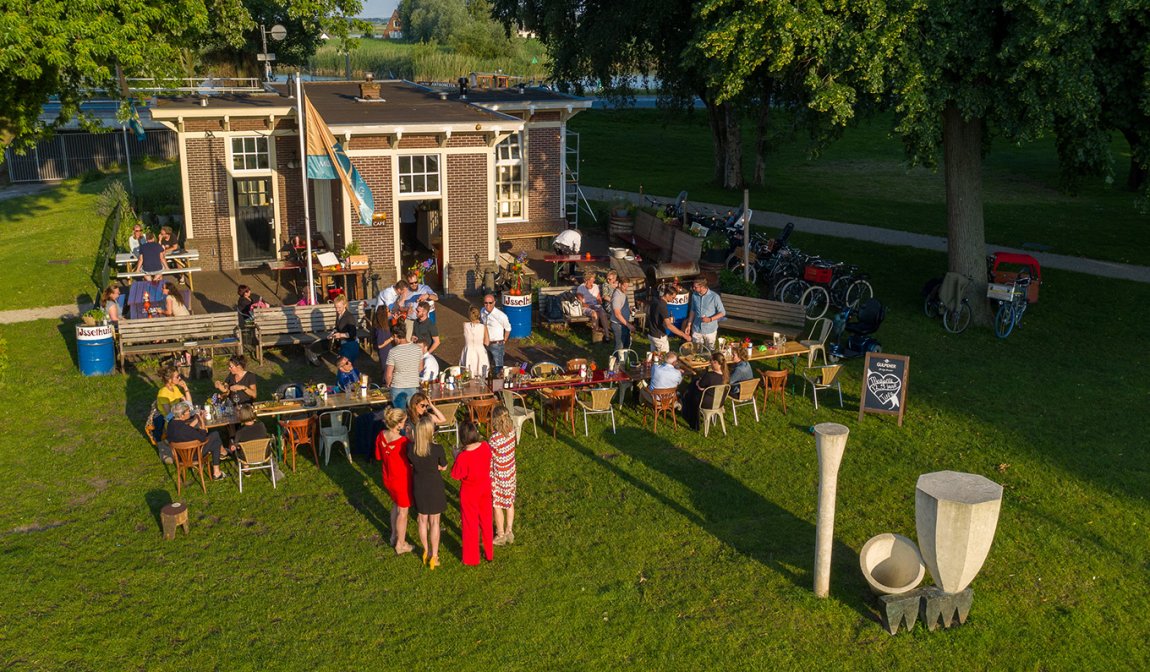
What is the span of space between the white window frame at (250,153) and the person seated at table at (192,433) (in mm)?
11247

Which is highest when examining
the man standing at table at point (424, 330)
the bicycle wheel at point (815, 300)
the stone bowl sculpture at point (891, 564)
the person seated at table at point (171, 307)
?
the man standing at table at point (424, 330)

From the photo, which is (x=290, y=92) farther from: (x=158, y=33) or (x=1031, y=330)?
(x=1031, y=330)

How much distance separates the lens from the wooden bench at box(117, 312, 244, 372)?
56.2 feet

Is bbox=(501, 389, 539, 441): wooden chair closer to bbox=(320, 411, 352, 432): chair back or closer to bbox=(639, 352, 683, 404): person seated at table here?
bbox=(639, 352, 683, 404): person seated at table

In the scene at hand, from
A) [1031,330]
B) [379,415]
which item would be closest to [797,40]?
[1031,330]

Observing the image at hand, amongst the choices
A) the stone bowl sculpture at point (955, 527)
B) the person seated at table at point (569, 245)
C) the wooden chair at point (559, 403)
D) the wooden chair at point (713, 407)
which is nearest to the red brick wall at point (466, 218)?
the person seated at table at point (569, 245)

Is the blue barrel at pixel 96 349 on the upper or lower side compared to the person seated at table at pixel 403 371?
lower

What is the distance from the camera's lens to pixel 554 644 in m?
9.80

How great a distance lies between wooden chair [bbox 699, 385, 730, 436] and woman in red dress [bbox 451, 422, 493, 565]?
426 centimetres

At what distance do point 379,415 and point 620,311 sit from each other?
4873mm

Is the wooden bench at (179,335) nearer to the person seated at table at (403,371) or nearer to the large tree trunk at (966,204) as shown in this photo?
the person seated at table at (403,371)

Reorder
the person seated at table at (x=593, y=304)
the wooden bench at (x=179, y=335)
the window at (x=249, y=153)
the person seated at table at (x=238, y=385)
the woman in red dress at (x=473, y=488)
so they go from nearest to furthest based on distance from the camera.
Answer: the woman in red dress at (x=473, y=488), the person seated at table at (x=238, y=385), the wooden bench at (x=179, y=335), the person seated at table at (x=593, y=304), the window at (x=249, y=153)

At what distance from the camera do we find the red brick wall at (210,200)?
23000mm

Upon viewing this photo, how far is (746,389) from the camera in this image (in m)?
14.6
